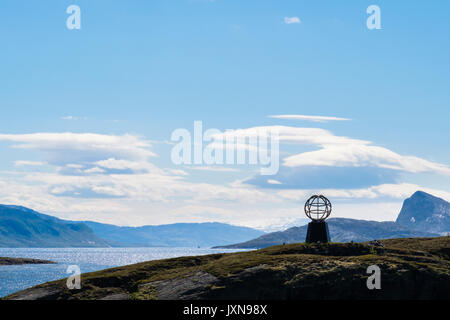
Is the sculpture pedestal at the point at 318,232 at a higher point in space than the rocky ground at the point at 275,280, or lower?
higher

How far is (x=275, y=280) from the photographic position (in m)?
75.1

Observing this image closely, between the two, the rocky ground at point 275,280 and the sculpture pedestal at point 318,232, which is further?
the sculpture pedestal at point 318,232

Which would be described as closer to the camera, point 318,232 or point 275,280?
point 275,280

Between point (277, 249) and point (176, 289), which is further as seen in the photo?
point (277, 249)

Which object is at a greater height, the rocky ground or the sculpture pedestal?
the sculpture pedestal

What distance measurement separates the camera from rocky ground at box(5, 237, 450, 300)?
73125mm

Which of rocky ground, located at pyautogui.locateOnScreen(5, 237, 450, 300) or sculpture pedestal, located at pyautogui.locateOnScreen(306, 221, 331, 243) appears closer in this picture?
rocky ground, located at pyautogui.locateOnScreen(5, 237, 450, 300)

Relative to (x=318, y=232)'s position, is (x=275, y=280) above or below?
below

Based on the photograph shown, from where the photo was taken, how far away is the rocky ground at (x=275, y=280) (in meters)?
73.1

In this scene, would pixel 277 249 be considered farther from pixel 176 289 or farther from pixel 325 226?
pixel 176 289
